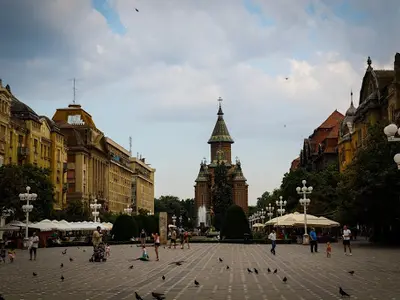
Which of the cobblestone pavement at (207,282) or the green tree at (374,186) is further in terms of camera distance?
the green tree at (374,186)

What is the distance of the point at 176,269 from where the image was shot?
2748cm

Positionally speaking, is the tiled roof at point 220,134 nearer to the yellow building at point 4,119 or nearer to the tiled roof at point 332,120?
the tiled roof at point 332,120

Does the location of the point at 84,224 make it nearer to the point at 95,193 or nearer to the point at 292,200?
the point at 292,200

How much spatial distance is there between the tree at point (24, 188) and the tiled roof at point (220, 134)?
107560 millimetres

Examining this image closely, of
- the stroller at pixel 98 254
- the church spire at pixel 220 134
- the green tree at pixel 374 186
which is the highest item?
the church spire at pixel 220 134

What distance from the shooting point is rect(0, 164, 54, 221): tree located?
55406 millimetres

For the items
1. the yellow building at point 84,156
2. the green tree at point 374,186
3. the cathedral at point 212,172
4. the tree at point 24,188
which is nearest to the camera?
the green tree at point 374,186

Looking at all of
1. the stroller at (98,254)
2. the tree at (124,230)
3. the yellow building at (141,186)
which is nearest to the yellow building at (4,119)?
the tree at (124,230)

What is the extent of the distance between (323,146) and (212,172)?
59.0 meters

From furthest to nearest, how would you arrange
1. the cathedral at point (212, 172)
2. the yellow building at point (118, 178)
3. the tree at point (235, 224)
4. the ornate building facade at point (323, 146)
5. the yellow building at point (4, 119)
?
the cathedral at point (212, 172) < the yellow building at point (118, 178) < the ornate building facade at point (323, 146) < the yellow building at point (4, 119) < the tree at point (235, 224)

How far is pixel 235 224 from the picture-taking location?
2628 inches

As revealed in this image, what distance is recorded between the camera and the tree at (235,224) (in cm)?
6631

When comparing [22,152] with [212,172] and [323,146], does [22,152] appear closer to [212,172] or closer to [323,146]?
[323,146]

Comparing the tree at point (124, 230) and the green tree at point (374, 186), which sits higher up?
the green tree at point (374, 186)
